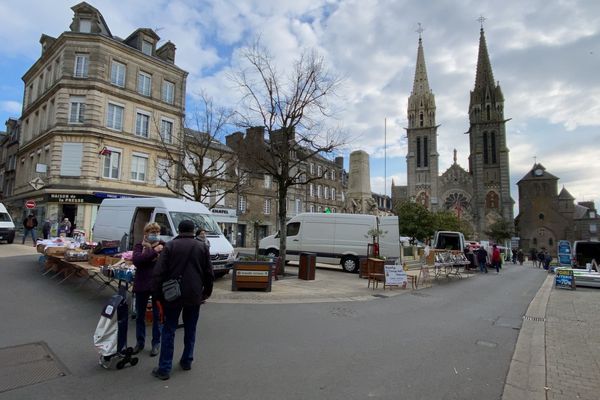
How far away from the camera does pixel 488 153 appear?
246 ft

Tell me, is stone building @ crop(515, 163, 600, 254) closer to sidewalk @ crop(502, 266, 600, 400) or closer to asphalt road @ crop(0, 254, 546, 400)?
sidewalk @ crop(502, 266, 600, 400)

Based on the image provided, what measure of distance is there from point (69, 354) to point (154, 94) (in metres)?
26.4

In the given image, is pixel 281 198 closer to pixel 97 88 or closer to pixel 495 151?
pixel 97 88

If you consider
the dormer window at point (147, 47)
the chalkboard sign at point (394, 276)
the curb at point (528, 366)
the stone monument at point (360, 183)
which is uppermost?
the dormer window at point (147, 47)

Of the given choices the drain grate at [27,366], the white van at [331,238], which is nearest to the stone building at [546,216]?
the white van at [331,238]

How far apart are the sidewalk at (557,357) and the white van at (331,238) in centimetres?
831

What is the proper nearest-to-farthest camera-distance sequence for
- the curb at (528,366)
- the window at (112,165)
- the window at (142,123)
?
the curb at (528,366) < the window at (112,165) < the window at (142,123)

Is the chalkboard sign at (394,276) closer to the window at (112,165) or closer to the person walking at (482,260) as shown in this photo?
the person walking at (482,260)

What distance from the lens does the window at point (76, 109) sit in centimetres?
2370

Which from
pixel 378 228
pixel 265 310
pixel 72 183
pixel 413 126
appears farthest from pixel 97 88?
pixel 413 126

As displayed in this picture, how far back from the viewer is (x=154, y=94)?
27281 mm

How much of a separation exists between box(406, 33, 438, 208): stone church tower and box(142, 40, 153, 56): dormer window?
6036 centimetres

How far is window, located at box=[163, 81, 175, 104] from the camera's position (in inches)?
1108

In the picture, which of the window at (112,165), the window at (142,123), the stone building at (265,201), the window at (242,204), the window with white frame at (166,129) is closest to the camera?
the window at (112,165)
